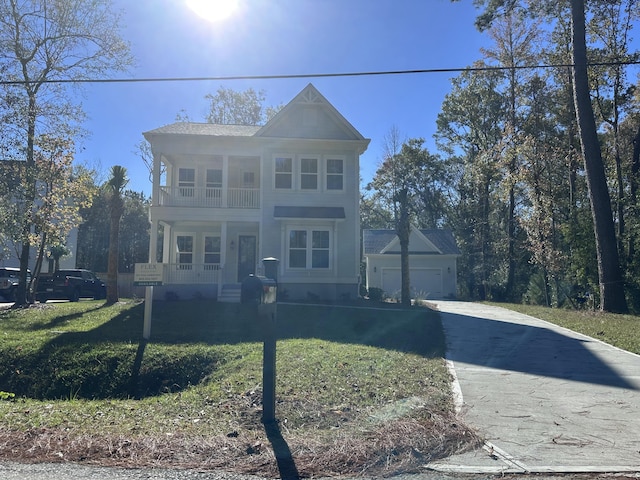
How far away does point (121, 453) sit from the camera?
4.66m

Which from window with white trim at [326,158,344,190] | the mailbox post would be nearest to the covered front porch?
window with white trim at [326,158,344,190]

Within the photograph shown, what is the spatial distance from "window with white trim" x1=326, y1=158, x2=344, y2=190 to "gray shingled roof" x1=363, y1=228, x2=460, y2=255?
10.9 metres

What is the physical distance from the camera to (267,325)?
586cm

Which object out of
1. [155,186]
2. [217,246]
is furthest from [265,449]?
[217,246]

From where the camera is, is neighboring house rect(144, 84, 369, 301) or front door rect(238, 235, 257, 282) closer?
neighboring house rect(144, 84, 369, 301)

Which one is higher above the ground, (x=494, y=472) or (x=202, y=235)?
(x=202, y=235)

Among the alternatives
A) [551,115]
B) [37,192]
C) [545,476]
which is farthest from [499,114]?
[545,476]

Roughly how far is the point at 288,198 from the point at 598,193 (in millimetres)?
11187

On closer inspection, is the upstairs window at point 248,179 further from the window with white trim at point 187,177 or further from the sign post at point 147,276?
the sign post at point 147,276

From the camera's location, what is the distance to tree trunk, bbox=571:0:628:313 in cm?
1603

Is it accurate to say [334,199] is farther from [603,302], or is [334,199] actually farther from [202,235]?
[603,302]

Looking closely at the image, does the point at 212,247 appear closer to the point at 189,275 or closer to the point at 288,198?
the point at 189,275

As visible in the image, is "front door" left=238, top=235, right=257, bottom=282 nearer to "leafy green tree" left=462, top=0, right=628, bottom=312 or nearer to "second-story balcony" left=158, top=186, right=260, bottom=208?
"second-story balcony" left=158, top=186, right=260, bottom=208

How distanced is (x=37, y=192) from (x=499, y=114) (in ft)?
94.0
